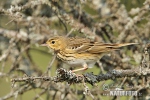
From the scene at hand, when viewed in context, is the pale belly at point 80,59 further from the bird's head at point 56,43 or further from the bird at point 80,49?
the bird's head at point 56,43

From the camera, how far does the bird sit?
4.32 m

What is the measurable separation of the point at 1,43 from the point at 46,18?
0.72 meters

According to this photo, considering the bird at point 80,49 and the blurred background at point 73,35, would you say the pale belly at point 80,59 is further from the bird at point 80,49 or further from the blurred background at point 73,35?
the blurred background at point 73,35

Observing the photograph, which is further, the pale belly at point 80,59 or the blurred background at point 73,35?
the blurred background at point 73,35

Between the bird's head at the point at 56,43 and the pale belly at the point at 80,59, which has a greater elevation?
the bird's head at the point at 56,43

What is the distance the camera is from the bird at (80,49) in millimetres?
4320

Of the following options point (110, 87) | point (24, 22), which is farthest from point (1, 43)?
point (110, 87)

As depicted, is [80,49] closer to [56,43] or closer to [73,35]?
[56,43]

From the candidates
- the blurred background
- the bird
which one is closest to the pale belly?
the bird

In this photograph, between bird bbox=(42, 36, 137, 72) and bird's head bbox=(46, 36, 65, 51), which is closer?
bird bbox=(42, 36, 137, 72)

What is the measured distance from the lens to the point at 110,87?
170 inches

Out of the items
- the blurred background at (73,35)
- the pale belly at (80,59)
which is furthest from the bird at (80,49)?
the blurred background at (73,35)

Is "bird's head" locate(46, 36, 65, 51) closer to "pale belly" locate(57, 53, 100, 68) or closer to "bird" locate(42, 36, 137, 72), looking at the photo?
"bird" locate(42, 36, 137, 72)

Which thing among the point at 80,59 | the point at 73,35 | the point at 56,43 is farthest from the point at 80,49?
the point at 73,35
